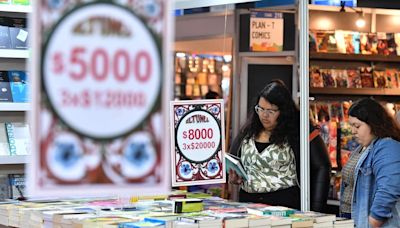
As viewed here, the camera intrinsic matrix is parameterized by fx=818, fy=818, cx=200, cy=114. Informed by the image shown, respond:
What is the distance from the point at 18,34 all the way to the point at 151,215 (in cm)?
213

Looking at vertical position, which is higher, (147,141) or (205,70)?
(205,70)

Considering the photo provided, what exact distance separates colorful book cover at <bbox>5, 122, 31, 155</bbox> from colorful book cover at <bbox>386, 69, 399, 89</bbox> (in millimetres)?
3937

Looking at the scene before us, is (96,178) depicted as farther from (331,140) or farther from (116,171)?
(331,140)

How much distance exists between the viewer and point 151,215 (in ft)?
14.0

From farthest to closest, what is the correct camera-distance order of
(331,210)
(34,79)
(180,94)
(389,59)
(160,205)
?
(180,94), (389,59), (331,210), (160,205), (34,79)

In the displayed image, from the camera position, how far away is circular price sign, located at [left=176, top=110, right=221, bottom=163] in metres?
5.14

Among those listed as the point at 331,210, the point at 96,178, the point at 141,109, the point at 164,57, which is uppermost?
the point at 164,57

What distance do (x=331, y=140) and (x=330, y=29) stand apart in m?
1.20

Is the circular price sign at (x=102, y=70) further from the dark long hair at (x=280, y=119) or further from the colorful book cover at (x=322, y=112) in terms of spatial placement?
the colorful book cover at (x=322, y=112)

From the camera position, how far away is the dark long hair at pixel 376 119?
5.12 m

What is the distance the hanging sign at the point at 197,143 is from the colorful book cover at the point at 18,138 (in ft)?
3.98

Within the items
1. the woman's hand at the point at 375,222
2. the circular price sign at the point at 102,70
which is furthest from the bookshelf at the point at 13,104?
the circular price sign at the point at 102,70

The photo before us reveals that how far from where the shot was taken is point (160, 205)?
4797mm

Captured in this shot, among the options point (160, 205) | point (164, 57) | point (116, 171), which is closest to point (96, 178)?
point (116, 171)
